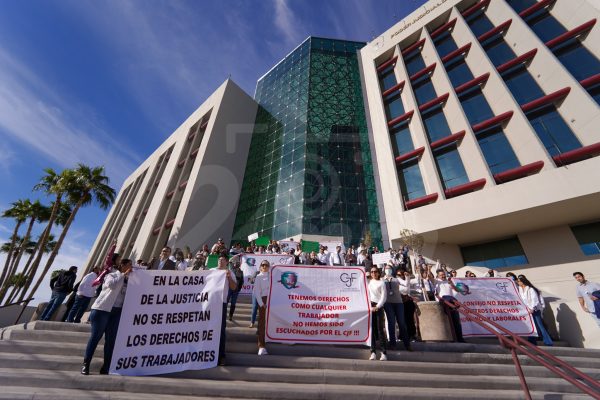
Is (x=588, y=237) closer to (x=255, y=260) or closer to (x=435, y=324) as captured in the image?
(x=435, y=324)

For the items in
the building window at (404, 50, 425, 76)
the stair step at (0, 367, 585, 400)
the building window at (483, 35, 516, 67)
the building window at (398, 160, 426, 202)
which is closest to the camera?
the stair step at (0, 367, 585, 400)

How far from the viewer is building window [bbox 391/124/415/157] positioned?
20.4m

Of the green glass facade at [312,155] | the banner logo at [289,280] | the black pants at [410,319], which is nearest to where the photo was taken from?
the banner logo at [289,280]

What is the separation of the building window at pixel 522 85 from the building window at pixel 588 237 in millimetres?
8227

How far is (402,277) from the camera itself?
21.5 ft

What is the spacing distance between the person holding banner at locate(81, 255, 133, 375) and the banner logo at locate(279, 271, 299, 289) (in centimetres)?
295

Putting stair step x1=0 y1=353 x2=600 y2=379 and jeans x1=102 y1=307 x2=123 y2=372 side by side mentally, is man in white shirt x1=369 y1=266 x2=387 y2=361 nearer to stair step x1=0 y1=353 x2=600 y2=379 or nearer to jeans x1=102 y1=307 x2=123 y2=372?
stair step x1=0 y1=353 x2=600 y2=379

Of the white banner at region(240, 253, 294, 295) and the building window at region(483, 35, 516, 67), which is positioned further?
the building window at region(483, 35, 516, 67)

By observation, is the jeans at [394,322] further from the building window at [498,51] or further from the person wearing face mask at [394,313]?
the building window at [498,51]

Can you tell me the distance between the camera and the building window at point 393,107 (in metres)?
22.6

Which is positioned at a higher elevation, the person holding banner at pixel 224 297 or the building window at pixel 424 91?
the building window at pixel 424 91

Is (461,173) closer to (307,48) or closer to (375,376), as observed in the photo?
(375,376)

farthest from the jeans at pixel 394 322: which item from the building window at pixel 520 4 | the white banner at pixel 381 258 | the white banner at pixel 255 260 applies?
Answer: the building window at pixel 520 4

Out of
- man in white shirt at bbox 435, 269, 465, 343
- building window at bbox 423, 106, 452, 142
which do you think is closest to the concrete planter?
man in white shirt at bbox 435, 269, 465, 343
